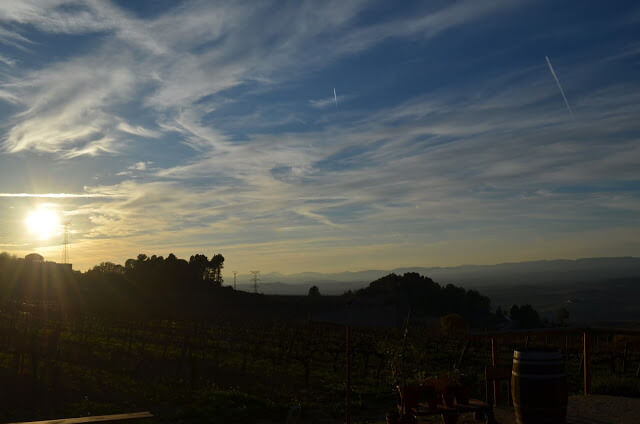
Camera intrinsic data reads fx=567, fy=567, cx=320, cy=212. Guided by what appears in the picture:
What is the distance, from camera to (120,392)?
12.6 metres

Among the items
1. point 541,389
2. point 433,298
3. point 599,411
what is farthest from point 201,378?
point 433,298

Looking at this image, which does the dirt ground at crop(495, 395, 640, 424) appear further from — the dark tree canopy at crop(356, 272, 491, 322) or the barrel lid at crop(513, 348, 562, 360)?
the dark tree canopy at crop(356, 272, 491, 322)


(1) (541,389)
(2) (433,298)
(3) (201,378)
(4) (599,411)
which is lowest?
(2) (433,298)

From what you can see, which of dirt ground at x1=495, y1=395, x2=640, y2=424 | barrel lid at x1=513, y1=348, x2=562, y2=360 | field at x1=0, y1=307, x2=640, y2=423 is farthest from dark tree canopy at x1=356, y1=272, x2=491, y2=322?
barrel lid at x1=513, y1=348, x2=562, y2=360

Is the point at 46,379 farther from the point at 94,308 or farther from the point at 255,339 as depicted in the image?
the point at 94,308

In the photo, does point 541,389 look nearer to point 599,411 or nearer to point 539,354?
point 539,354

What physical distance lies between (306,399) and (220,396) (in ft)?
8.69

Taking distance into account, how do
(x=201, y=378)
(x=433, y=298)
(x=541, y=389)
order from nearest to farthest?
(x=541, y=389) → (x=201, y=378) → (x=433, y=298)

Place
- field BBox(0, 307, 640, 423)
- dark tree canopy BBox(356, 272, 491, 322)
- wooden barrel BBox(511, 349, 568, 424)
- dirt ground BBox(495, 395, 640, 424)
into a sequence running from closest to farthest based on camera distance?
wooden barrel BBox(511, 349, 568, 424) → dirt ground BBox(495, 395, 640, 424) → field BBox(0, 307, 640, 423) → dark tree canopy BBox(356, 272, 491, 322)

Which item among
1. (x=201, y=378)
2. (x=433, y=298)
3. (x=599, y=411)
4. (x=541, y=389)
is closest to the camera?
(x=541, y=389)

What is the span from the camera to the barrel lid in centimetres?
639

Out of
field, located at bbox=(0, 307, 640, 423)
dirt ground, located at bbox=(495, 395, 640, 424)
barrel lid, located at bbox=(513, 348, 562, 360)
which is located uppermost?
barrel lid, located at bbox=(513, 348, 562, 360)

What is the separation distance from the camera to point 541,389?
6320 mm

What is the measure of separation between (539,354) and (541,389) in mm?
378
